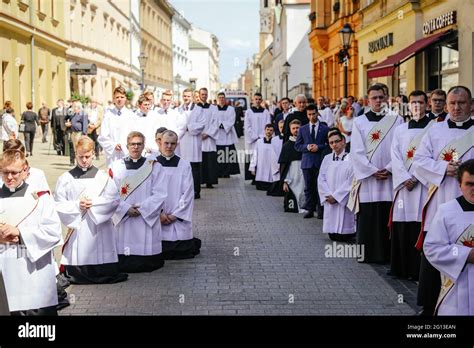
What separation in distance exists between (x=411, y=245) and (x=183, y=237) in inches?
115

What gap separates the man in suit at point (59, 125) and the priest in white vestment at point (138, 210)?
55.1ft

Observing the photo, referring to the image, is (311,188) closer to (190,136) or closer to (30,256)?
(190,136)

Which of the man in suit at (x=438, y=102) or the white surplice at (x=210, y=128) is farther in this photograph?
the white surplice at (x=210, y=128)

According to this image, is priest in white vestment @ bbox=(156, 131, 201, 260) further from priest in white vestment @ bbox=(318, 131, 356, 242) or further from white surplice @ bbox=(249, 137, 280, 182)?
white surplice @ bbox=(249, 137, 280, 182)

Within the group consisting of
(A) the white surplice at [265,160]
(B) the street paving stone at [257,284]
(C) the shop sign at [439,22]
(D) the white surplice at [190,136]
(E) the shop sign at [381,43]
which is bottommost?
(B) the street paving stone at [257,284]

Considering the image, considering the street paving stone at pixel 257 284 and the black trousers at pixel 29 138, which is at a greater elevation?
the black trousers at pixel 29 138

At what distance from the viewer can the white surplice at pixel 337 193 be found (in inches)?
445

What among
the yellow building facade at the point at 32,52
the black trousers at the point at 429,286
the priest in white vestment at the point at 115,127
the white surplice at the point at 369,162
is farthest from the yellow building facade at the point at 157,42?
the black trousers at the point at 429,286

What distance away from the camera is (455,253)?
236 inches

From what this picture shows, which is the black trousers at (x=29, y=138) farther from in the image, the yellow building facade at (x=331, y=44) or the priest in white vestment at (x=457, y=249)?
the priest in white vestment at (x=457, y=249)

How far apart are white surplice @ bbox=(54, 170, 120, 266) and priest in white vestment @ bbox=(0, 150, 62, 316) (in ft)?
5.68

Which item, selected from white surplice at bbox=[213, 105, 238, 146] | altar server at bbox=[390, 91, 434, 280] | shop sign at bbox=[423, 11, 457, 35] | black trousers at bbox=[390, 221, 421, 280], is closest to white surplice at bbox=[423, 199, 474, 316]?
altar server at bbox=[390, 91, 434, 280]

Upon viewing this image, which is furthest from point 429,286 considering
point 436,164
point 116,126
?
point 116,126

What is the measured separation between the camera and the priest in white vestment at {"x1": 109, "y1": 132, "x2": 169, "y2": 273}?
9523mm
